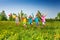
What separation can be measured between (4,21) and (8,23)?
0.75ft

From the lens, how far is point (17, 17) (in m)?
11.5

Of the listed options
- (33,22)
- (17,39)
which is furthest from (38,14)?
(17,39)

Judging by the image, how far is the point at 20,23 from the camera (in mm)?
12211

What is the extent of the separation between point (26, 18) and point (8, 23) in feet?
2.87

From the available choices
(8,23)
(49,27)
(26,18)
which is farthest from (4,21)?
(49,27)

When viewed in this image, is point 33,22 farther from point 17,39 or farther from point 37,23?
point 17,39

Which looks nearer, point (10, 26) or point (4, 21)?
point (10, 26)

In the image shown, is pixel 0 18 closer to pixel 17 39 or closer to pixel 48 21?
pixel 48 21

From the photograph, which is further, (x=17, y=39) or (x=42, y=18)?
(x=42, y=18)

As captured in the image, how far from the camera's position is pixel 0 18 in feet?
39.2

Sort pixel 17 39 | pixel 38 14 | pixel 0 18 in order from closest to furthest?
pixel 17 39, pixel 38 14, pixel 0 18

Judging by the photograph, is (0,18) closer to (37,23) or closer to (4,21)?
(4,21)

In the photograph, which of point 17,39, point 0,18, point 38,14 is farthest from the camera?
point 0,18

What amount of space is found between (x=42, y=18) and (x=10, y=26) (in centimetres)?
119
